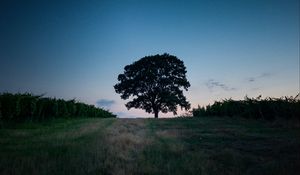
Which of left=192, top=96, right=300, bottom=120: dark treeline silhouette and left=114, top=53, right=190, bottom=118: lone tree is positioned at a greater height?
left=114, top=53, right=190, bottom=118: lone tree

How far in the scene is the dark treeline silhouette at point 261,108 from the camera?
22062 mm

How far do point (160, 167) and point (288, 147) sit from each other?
16.5 ft

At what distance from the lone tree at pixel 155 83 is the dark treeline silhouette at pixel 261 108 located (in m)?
17.7

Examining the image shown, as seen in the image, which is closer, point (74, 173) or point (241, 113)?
point (74, 173)

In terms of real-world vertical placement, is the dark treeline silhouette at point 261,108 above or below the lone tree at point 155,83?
below

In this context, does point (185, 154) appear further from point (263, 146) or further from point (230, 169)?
point (263, 146)

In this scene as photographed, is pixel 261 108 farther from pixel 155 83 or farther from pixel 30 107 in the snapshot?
pixel 155 83

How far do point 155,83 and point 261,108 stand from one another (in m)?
30.8

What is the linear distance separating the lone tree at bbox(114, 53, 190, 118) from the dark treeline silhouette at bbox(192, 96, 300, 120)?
1766 cm

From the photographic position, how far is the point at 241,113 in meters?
29.0

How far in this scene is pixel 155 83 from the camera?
54.6 metres

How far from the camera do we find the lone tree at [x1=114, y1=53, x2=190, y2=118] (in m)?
53.7

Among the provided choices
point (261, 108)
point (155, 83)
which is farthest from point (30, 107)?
point (155, 83)

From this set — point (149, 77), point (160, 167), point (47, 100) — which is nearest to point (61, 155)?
point (160, 167)
